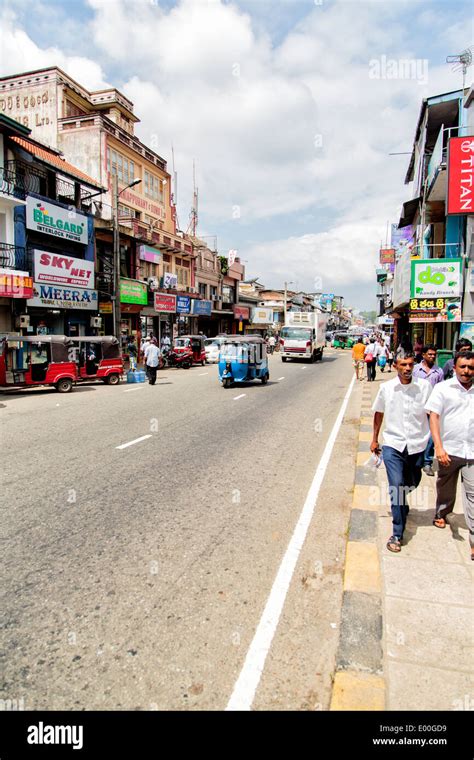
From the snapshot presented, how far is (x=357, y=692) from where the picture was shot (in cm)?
265

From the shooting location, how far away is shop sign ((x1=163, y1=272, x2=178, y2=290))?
33.9 metres

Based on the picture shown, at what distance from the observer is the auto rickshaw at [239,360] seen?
16.3 metres

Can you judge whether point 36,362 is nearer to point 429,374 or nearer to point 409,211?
point 429,374

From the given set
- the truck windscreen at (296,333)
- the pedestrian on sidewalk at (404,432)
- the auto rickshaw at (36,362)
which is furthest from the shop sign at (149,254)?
the pedestrian on sidewalk at (404,432)

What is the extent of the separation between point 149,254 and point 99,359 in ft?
53.8

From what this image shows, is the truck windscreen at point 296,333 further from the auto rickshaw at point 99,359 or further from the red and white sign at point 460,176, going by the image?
the red and white sign at point 460,176

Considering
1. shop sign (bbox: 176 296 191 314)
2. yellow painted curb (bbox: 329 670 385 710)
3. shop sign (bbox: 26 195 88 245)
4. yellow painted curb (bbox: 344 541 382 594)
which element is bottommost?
yellow painted curb (bbox: 329 670 385 710)

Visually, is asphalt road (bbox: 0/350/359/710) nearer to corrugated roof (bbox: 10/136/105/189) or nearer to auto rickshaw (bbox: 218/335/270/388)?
auto rickshaw (bbox: 218/335/270/388)

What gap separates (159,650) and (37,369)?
13834 mm

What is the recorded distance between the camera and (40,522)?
4.80 metres

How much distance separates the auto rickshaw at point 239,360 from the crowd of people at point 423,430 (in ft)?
38.3

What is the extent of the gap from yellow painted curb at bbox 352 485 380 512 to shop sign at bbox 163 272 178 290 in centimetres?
2975

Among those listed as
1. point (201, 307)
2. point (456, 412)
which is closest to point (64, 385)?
point (456, 412)

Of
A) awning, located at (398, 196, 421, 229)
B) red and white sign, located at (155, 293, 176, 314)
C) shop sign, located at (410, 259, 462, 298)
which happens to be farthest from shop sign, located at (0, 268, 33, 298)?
awning, located at (398, 196, 421, 229)
